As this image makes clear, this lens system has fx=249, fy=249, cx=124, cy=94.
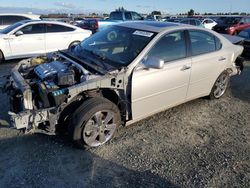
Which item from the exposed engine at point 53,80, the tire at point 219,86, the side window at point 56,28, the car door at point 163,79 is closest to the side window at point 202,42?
the car door at point 163,79

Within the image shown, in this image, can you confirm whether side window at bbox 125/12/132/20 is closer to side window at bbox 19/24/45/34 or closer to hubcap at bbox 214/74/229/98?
side window at bbox 19/24/45/34

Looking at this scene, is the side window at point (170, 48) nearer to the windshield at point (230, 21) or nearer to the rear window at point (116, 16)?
the rear window at point (116, 16)

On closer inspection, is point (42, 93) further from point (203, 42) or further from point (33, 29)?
point (33, 29)

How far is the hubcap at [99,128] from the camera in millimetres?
3488

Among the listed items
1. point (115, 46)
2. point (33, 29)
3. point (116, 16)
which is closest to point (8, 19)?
point (33, 29)

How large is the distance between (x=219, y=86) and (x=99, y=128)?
3.11 meters

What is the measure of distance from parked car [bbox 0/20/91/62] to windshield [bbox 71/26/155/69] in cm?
470

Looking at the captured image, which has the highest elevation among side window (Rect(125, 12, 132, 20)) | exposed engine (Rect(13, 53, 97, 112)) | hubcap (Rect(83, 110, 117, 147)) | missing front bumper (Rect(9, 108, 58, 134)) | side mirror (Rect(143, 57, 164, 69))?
side window (Rect(125, 12, 132, 20))

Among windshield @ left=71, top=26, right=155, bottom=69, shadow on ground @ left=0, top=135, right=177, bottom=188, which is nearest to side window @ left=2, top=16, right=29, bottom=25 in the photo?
windshield @ left=71, top=26, right=155, bottom=69

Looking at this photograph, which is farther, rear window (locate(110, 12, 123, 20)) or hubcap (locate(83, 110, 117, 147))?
rear window (locate(110, 12, 123, 20))

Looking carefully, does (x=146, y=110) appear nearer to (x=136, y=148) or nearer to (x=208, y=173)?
(x=136, y=148)

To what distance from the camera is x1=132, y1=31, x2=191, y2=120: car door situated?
372cm

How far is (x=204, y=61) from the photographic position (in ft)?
Answer: 15.0

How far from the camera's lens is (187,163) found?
3369 mm
